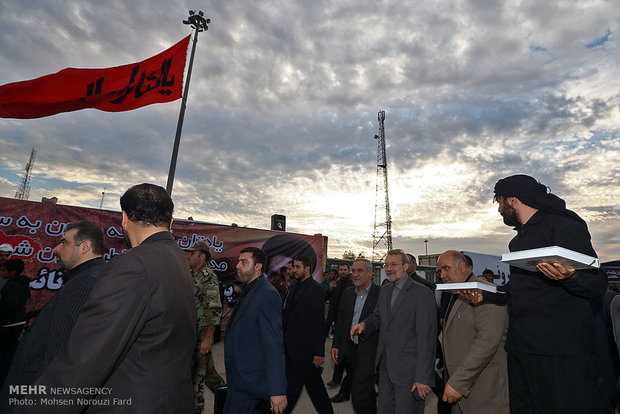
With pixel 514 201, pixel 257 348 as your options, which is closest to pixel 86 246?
pixel 257 348

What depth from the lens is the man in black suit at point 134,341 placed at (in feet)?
4.45

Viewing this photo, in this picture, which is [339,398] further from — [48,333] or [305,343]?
[48,333]

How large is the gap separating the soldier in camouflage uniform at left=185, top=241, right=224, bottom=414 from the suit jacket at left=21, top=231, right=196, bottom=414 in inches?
114

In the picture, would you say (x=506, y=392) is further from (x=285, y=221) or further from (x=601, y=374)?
(x=285, y=221)

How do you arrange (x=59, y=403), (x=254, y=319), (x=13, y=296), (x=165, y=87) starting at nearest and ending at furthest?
(x=59, y=403) < (x=254, y=319) < (x=13, y=296) < (x=165, y=87)

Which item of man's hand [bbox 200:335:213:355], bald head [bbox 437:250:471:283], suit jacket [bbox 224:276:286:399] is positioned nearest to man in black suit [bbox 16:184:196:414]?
suit jacket [bbox 224:276:286:399]

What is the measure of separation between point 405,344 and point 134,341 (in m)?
2.91

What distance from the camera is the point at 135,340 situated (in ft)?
5.01

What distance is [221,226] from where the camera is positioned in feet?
37.3

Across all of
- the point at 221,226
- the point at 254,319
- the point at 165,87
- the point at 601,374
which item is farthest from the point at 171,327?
the point at 221,226

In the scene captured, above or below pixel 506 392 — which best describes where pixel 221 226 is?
above

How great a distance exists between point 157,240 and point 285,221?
11794 millimetres

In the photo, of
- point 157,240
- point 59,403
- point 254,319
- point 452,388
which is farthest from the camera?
point 254,319

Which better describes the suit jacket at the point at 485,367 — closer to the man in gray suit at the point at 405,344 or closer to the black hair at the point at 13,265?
the man in gray suit at the point at 405,344
